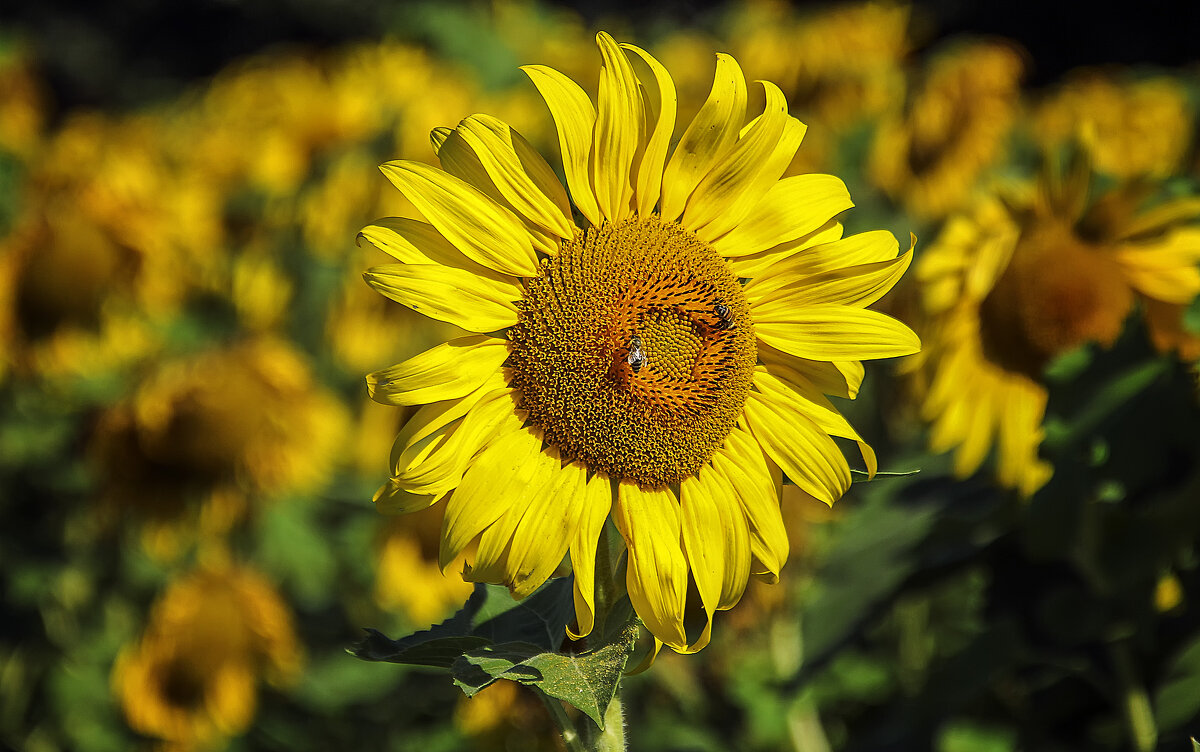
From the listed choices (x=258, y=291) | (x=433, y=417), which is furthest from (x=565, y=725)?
(x=258, y=291)

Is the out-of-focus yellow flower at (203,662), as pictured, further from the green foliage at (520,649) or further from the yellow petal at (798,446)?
the yellow petal at (798,446)

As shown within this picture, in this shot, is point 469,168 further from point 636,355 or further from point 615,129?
point 636,355

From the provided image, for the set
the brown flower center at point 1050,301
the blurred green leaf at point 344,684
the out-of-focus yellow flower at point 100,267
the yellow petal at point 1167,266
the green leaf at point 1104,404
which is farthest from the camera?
the out-of-focus yellow flower at point 100,267

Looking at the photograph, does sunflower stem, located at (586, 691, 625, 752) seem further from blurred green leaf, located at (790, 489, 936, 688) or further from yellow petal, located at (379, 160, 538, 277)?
blurred green leaf, located at (790, 489, 936, 688)

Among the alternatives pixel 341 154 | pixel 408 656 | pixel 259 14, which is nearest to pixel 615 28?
pixel 341 154

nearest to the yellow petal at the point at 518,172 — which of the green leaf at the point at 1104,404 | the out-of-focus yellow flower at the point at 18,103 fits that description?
the green leaf at the point at 1104,404

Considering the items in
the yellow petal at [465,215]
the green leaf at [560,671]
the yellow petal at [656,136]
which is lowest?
the green leaf at [560,671]

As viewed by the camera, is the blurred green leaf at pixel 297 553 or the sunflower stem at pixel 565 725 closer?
the sunflower stem at pixel 565 725
